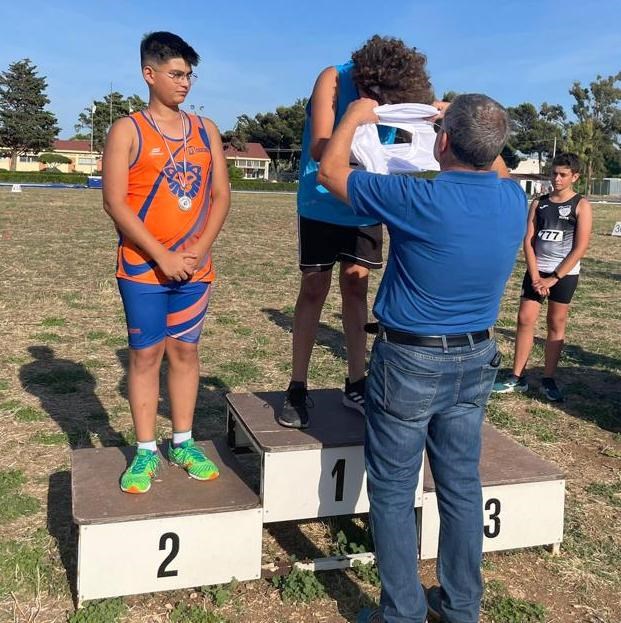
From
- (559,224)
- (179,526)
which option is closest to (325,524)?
(179,526)

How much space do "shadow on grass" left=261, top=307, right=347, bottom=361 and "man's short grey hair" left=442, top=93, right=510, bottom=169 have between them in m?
4.53

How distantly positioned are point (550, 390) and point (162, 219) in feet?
12.9

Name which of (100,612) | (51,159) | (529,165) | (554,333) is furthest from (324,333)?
(529,165)

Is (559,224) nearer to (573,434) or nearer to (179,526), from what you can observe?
(573,434)

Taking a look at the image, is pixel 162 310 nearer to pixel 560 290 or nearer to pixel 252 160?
pixel 560 290

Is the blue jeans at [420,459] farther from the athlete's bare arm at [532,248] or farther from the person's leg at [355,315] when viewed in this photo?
the athlete's bare arm at [532,248]

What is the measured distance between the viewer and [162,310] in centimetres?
325

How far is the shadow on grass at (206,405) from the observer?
4.95 metres

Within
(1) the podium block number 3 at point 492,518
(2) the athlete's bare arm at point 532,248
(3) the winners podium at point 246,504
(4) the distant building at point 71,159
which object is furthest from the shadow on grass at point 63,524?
(4) the distant building at point 71,159

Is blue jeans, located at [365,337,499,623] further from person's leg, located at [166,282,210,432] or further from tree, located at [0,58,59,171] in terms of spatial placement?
tree, located at [0,58,59,171]

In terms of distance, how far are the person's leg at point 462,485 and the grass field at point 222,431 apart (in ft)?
1.24

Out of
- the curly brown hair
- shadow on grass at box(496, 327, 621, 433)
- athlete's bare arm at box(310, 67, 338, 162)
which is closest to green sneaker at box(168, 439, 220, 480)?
athlete's bare arm at box(310, 67, 338, 162)

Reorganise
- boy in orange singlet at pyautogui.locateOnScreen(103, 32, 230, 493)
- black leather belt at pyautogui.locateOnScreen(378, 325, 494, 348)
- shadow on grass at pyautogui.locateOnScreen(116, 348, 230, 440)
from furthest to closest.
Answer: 1. shadow on grass at pyautogui.locateOnScreen(116, 348, 230, 440)
2. boy in orange singlet at pyautogui.locateOnScreen(103, 32, 230, 493)
3. black leather belt at pyautogui.locateOnScreen(378, 325, 494, 348)

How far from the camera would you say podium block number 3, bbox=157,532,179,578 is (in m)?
3.01
